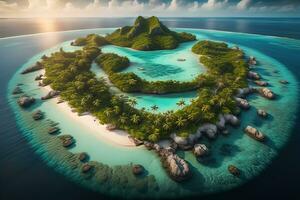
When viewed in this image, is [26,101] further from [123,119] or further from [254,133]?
[254,133]

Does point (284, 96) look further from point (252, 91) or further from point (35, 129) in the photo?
point (35, 129)

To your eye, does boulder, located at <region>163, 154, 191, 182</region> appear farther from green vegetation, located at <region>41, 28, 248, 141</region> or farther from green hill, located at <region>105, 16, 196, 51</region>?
green hill, located at <region>105, 16, 196, 51</region>

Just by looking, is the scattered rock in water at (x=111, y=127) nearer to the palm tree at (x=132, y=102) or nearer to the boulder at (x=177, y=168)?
the palm tree at (x=132, y=102)

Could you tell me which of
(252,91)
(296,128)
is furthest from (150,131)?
(252,91)

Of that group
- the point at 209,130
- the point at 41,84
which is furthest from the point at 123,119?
the point at 41,84

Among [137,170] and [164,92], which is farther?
[164,92]

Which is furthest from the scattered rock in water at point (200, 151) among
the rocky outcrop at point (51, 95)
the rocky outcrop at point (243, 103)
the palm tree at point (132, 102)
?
the rocky outcrop at point (51, 95)

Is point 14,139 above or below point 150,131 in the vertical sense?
below

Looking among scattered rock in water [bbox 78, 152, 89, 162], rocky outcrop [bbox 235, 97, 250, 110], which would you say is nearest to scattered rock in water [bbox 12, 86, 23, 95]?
scattered rock in water [bbox 78, 152, 89, 162]
